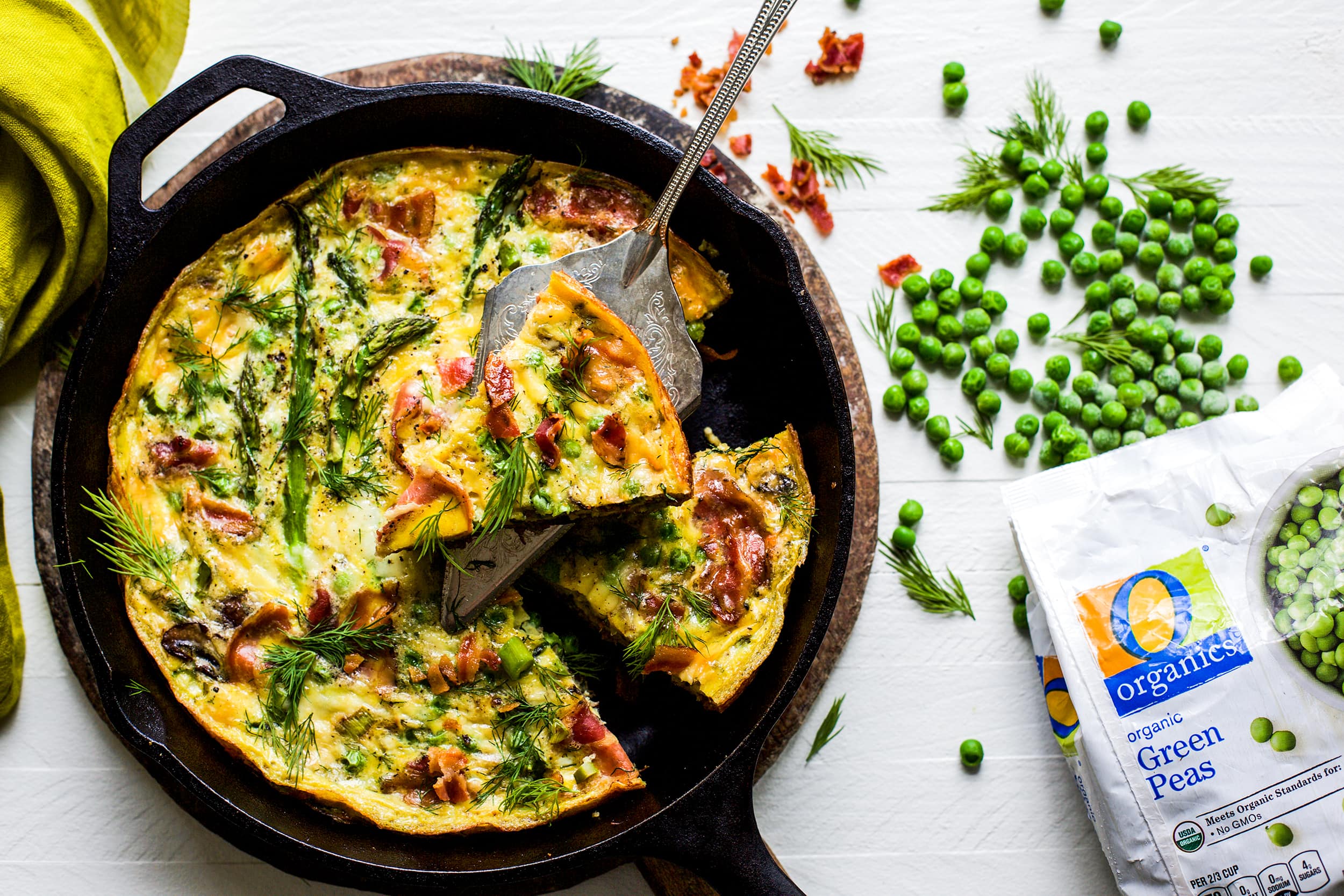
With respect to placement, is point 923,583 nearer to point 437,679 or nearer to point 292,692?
point 437,679

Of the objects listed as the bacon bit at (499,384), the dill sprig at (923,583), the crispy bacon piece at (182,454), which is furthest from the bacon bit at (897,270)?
the crispy bacon piece at (182,454)

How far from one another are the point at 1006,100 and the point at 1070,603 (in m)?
2.43

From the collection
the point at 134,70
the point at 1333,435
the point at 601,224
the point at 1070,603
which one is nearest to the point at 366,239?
the point at 601,224

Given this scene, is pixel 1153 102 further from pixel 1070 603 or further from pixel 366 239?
pixel 366 239

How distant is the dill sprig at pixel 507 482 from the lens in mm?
3535

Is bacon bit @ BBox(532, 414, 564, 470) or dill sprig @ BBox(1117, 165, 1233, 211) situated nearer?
bacon bit @ BBox(532, 414, 564, 470)

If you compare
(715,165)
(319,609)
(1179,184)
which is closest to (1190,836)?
(1179,184)

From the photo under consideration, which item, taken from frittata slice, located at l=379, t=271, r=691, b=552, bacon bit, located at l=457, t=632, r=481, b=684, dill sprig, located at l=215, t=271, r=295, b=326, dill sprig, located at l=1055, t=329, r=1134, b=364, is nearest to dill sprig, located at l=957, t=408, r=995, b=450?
dill sprig, located at l=1055, t=329, r=1134, b=364

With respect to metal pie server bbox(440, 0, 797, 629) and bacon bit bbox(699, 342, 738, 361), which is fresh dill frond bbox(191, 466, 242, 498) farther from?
bacon bit bbox(699, 342, 738, 361)

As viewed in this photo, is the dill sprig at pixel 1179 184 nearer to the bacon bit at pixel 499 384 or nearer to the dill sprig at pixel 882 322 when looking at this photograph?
the dill sprig at pixel 882 322

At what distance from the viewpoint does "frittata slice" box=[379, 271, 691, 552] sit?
11.8ft

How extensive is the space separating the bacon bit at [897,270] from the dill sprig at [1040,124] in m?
0.77

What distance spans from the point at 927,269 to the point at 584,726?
2.67 metres

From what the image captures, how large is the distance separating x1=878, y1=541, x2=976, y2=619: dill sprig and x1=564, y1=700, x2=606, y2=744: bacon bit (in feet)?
5.04
